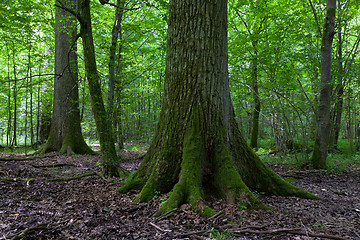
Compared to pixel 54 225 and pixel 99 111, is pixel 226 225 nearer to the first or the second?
pixel 54 225

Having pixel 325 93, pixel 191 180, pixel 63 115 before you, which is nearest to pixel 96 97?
pixel 191 180

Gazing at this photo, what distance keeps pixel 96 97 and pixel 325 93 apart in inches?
246

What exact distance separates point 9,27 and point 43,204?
7.23m

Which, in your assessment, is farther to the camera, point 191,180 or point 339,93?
point 339,93

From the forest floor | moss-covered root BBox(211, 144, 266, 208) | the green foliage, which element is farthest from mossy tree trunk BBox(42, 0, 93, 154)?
the green foliage

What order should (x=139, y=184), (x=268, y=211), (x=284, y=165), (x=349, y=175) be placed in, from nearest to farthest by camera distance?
1. (x=268, y=211)
2. (x=139, y=184)
3. (x=349, y=175)
4. (x=284, y=165)

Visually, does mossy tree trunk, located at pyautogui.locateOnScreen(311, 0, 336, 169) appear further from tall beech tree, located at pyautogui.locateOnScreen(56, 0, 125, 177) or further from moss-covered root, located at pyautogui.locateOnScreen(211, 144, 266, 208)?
tall beech tree, located at pyautogui.locateOnScreen(56, 0, 125, 177)

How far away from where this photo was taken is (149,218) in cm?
269

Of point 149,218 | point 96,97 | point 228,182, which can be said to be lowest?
→ point 149,218

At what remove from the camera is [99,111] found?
495cm

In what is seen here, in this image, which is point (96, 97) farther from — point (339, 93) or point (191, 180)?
point (339, 93)

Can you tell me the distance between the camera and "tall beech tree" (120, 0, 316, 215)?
3.26m

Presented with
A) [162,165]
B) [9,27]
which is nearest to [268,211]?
[162,165]

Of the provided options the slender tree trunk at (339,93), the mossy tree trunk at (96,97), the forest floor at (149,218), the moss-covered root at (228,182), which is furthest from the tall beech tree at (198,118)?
the slender tree trunk at (339,93)
